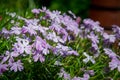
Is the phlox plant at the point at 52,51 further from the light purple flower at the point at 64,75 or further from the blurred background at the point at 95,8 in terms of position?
the blurred background at the point at 95,8

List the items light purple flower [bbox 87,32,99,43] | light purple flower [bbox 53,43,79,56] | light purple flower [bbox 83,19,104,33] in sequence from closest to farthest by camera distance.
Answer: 1. light purple flower [bbox 53,43,79,56]
2. light purple flower [bbox 87,32,99,43]
3. light purple flower [bbox 83,19,104,33]

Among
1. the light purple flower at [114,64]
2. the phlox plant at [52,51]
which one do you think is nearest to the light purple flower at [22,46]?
the phlox plant at [52,51]

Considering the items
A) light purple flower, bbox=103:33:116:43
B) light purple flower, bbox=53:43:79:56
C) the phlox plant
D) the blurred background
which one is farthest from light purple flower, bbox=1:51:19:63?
the blurred background

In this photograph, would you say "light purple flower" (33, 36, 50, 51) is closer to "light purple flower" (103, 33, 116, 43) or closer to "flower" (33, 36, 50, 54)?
"flower" (33, 36, 50, 54)

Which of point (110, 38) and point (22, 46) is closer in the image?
point (22, 46)

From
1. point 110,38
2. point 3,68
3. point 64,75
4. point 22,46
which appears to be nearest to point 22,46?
point 22,46

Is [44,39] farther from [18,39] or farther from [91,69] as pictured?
[91,69]

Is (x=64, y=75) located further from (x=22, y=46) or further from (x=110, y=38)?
(x=110, y=38)

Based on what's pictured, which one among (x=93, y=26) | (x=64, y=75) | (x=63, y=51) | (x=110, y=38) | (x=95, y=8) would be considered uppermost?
(x=95, y=8)
